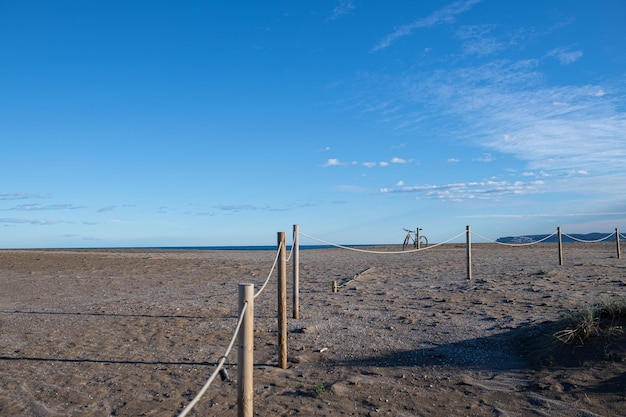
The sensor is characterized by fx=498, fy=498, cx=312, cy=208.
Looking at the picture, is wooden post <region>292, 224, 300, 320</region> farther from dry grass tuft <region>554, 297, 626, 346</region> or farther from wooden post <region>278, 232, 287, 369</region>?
dry grass tuft <region>554, 297, 626, 346</region>

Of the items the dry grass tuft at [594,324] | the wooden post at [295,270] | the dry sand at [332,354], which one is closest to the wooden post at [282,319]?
the dry sand at [332,354]

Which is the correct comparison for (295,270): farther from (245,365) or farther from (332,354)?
(245,365)

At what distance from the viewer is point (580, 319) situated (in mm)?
5422

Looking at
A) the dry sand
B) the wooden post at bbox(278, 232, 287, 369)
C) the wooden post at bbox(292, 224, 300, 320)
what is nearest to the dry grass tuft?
the dry sand

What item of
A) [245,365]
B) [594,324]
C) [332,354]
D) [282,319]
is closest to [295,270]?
[332,354]

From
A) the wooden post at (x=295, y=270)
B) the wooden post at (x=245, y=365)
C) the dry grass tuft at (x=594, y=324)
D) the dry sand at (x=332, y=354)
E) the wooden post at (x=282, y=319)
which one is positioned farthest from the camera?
the wooden post at (x=295, y=270)

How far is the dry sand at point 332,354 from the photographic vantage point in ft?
14.0

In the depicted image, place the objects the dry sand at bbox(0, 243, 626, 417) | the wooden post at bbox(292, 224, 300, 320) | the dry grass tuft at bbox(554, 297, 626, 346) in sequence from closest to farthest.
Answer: the dry sand at bbox(0, 243, 626, 417), the dry grass tuft at bbox(554, 297, 626, 346), the wooden post at bbox(292, 224, 300, 320)

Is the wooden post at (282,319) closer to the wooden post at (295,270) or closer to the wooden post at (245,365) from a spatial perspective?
the wooden post at (295,270)

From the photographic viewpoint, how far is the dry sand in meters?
4.26

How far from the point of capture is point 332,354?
5875 millimetres

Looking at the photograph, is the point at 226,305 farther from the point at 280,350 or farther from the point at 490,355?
the point at 490,355

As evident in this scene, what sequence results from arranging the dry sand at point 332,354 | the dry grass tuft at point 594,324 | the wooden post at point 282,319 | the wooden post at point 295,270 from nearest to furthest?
1. the dry sand at point 332,354
2. the dry grass tuft at point 594,324
3. the wooden post at point 282,319
4. the wooden post at point 295,270

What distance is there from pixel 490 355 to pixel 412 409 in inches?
75.7
